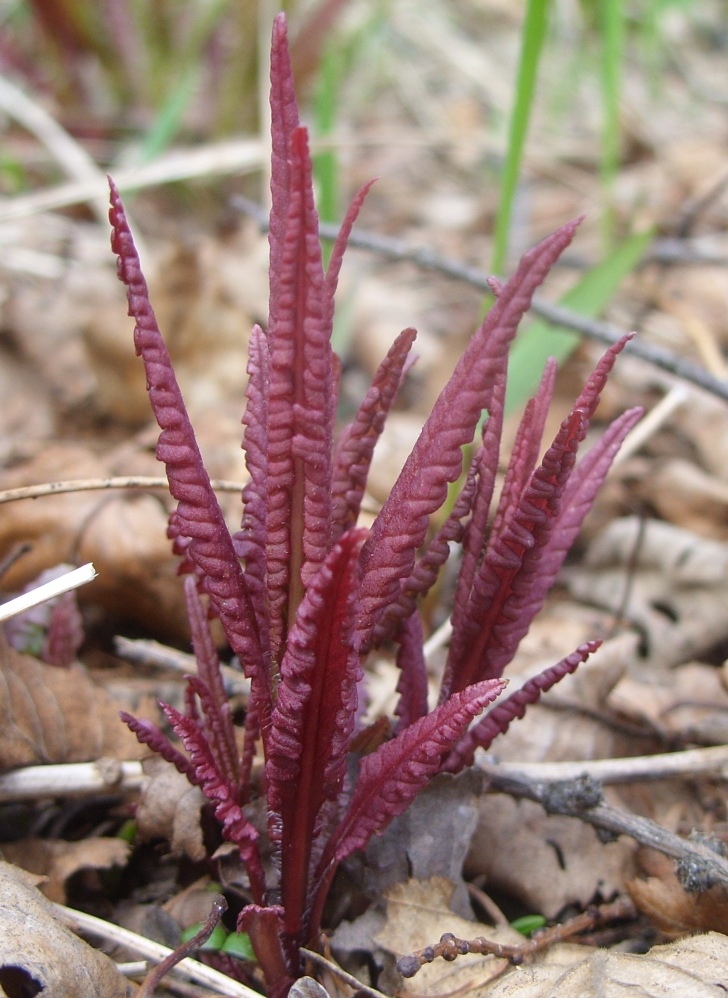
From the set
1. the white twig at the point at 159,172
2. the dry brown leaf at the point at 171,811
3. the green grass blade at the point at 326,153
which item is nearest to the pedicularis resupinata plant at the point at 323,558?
the dry brown leaf at the point at 171,811

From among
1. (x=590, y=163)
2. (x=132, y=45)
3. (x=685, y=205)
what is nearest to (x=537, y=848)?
(x=685, y=205)

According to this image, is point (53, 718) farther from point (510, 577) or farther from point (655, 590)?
point (655, 590)

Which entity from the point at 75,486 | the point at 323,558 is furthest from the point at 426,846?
the point at 75,486

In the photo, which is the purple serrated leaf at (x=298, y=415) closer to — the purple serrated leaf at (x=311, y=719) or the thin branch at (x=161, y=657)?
the purple serrated leaf at (x=311, y=719)

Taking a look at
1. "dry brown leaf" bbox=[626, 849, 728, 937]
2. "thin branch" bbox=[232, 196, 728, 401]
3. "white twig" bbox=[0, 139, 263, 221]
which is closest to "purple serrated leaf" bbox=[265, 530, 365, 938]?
"dry brown leaf" bbox=[626, 849, 728, 937]

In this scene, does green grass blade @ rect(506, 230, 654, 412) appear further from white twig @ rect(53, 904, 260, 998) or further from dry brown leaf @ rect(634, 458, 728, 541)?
white twig @ rect(53, 904, 260, 998)

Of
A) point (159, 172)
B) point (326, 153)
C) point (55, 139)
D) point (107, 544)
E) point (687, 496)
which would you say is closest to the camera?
point (107, 544)
